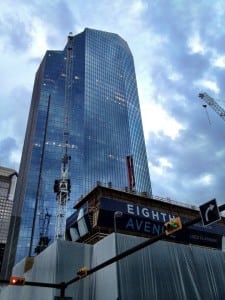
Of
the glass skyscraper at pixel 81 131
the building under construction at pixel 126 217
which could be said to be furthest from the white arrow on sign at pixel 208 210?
the glass skyscraper at pixel 81 131

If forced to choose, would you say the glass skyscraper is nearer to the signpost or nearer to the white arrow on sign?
the signpost

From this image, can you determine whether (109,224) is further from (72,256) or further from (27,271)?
(27,271)

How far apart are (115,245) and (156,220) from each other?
40.0 ft

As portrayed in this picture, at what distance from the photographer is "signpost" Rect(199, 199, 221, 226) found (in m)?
10.4

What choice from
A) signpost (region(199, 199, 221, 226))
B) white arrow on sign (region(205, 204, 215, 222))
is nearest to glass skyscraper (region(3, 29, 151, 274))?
signpost (region(199, 199, 221, 226))

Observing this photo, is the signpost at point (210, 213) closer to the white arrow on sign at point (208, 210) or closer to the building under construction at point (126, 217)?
the white arrow on sign at point (208, 210)

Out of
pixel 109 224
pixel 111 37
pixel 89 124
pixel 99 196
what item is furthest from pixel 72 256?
pixel 111 37

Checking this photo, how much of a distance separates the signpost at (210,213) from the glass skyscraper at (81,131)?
111 metres

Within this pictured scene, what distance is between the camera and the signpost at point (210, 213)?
1041 cm

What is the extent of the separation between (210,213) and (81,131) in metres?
140

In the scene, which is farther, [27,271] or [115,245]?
[27,271]

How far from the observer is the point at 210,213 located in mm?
10617

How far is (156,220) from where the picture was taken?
37.6 meters

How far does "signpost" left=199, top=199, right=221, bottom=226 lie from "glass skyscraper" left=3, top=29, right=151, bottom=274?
11104 centimetres
